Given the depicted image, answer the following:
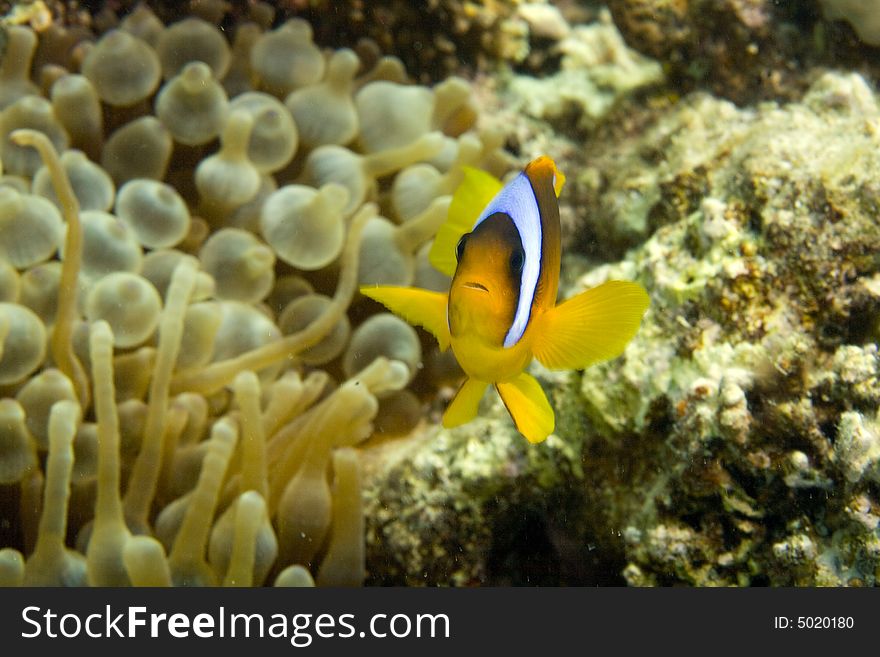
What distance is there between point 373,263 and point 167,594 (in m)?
1.00

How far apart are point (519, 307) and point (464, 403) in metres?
0.25

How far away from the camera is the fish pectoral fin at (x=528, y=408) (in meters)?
1.18

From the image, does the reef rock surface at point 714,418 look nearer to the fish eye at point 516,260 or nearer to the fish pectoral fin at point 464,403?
the fish pectoral fin at point 464,403

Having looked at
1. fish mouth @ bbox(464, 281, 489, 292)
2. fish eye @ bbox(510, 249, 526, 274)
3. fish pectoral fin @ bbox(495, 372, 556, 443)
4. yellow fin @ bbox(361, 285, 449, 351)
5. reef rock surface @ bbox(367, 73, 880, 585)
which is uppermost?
fish eye @ bbox(510, 249, 526, 274)

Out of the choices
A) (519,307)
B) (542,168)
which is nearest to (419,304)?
(519,307)

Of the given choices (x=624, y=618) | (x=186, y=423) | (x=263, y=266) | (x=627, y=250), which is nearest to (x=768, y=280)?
(x=627, y=250)

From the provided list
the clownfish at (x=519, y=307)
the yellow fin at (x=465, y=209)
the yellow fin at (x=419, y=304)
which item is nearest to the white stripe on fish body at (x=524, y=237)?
the clownfish at (x=519, y=307)

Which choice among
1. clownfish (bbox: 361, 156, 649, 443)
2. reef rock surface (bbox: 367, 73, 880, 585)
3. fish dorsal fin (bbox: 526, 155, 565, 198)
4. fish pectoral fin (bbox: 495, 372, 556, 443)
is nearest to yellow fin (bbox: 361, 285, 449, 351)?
clownfish (bbox: 361, 156, 649, 443)

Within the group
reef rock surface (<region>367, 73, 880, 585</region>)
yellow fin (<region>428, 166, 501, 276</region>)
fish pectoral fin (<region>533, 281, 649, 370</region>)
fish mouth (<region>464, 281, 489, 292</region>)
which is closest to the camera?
fish mouth (<region>464, 281, 489, 292</region>)

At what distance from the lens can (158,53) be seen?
230 centimetres

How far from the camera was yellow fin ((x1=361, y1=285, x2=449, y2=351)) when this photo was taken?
115 centimetres

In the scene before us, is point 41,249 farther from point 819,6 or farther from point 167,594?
point 819,6

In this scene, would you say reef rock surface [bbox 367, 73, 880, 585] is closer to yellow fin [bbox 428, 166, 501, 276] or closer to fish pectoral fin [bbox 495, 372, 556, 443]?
fish pectoral fin [bbox 495, 372, 556, 443]

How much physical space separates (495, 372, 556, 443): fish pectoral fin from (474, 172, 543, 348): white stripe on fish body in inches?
5.8
